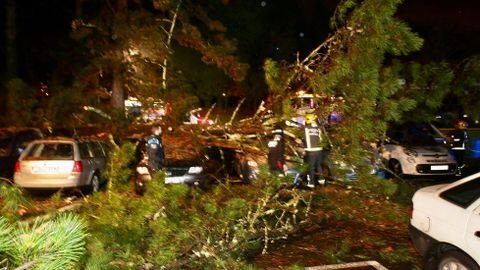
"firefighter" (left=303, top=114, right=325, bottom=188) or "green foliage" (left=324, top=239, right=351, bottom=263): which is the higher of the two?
"firefighter" (left=303, top=114, right=325, bottom=188)

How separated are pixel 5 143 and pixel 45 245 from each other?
1150 centimetres

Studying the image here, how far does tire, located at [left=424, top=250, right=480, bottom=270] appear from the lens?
4.69m

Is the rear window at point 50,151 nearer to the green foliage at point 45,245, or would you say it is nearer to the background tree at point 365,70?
the background tree at point 365,70

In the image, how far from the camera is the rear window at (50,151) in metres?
11.0

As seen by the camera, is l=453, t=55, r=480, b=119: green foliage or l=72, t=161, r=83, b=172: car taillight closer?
l=453, t=55, r=480, b=119: green foliage

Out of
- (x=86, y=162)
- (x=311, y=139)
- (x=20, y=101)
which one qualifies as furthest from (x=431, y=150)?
(x=20, y=101)

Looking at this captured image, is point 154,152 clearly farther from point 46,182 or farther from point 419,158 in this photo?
point 419,158

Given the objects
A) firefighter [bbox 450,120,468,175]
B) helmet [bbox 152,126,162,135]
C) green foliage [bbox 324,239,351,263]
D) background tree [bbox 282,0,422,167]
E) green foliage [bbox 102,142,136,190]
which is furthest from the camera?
firefighter [bbox 450,120,468,175]

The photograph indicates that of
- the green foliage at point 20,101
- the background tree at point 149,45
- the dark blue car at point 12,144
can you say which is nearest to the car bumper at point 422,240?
the background tree at point 149,45

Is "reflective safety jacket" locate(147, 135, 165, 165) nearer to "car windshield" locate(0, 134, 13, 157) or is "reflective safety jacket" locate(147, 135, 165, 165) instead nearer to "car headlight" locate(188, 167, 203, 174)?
"car headlight" locate(188, 167, 203, 174)

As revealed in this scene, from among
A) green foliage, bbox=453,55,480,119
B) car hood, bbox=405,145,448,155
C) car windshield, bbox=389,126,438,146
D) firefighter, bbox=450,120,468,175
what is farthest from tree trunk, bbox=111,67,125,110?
firefighter, bbox=450,120,468,175

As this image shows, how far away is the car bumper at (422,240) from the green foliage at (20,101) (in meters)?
9.19

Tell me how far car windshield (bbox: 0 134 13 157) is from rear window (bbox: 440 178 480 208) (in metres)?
10.3

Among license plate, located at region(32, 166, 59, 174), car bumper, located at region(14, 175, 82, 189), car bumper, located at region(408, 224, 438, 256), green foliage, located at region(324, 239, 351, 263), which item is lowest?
green foliage, located at region(324, 239, 351, 263)
